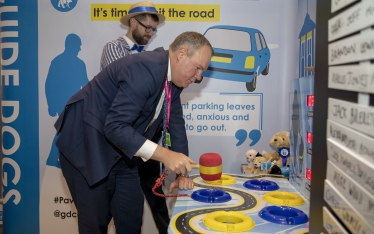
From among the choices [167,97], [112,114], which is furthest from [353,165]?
[167,97]

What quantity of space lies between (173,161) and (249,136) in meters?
1.54

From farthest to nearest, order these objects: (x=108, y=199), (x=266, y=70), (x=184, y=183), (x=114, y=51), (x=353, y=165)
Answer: (x=266, y=70), (x=114, y=51), (x=108, y=199), (x=184, y=183), (x=353, y=165)

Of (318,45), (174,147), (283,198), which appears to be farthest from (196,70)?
(318,45)

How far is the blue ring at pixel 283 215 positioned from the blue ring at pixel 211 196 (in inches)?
7.8

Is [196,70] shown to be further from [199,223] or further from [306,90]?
[199,223]

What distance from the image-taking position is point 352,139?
51 centimetres

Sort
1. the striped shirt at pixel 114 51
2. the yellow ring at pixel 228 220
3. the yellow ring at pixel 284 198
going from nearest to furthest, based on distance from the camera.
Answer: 1. the yellow ring at pixel 228 220
2. the yellow ring at pixel 284 198
3. the striped shirt at pixel 114 51

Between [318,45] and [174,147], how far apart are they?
5.11 ft

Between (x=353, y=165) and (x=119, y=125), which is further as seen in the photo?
(x=119, y=125)

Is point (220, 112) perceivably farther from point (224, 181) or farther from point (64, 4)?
point (64, 4)

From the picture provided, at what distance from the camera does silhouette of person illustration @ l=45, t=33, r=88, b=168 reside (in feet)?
10.0

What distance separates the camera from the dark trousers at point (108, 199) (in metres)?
1.82

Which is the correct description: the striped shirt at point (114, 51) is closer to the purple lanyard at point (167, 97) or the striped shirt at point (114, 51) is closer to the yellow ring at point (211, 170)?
the purple lanyard at point (167, 97)

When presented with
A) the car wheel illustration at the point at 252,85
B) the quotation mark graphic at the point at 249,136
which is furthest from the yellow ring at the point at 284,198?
the car wheel illustration at the point at 252,85
